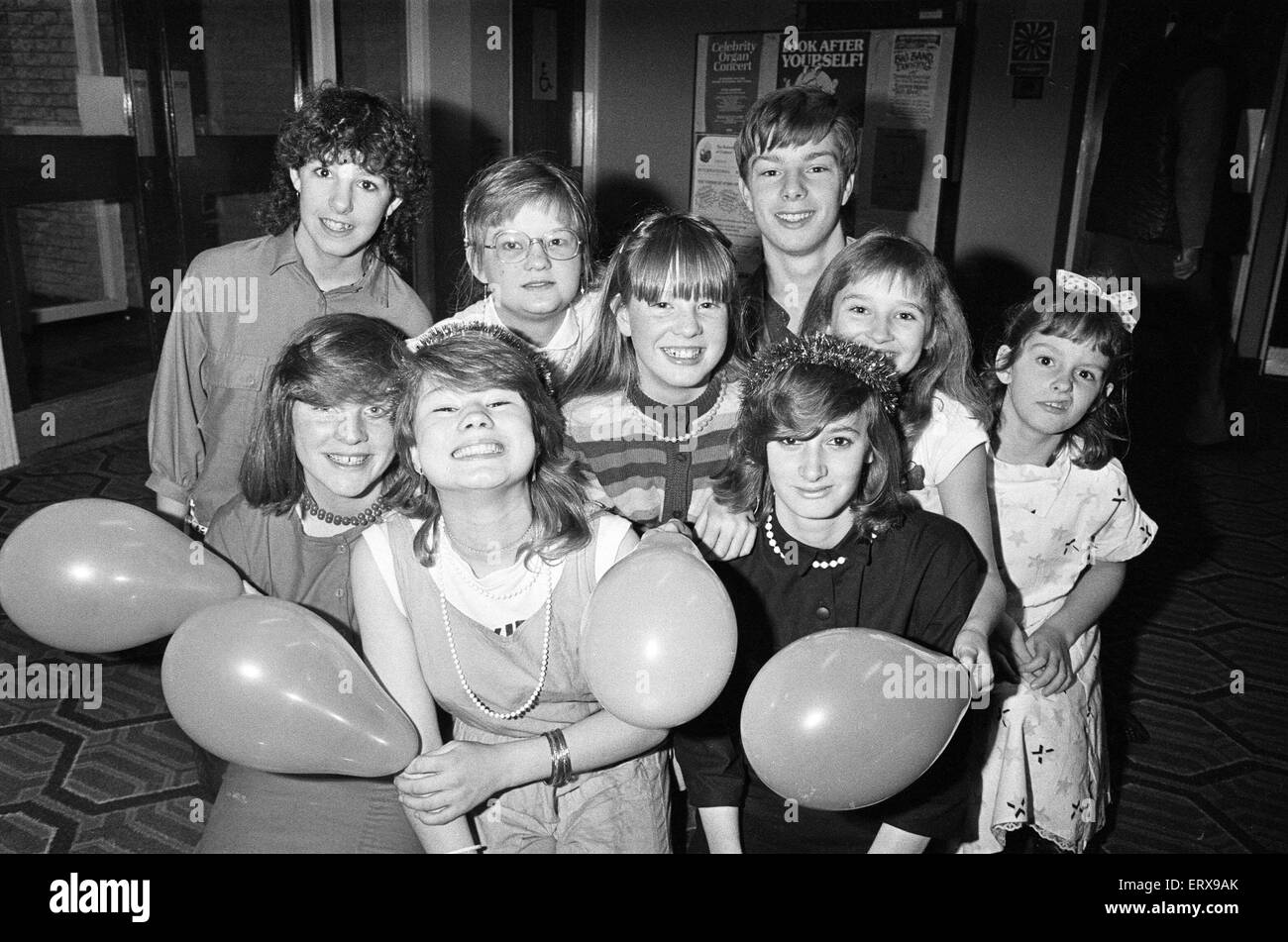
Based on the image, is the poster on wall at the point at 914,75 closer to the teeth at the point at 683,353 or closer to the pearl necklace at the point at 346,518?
the teeth at the point at 683,353

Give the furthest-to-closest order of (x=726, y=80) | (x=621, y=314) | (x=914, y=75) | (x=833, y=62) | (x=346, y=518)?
(x=726, y=80), (x=833, y=62), (x=914, y=75), (x=621, y=314), (x=346, y=518)

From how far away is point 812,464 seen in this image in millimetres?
→ 1314

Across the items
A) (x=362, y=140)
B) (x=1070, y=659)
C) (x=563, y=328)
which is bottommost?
(x=1070, y=659)

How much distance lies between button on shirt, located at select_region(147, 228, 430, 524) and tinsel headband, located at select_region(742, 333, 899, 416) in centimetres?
89

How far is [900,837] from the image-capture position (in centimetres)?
133

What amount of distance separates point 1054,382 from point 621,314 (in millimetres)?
735

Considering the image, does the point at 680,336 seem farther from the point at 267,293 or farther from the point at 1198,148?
the point at 1198,148

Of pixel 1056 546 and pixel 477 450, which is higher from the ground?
pixel 477 450

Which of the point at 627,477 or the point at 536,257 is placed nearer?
the point at 627,477

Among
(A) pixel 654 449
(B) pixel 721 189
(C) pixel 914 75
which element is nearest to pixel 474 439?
(A) pixel 654 449

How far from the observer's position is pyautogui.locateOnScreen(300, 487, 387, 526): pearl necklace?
1.54 meters
